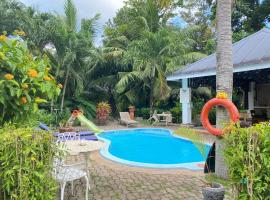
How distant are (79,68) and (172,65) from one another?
19.4 feet

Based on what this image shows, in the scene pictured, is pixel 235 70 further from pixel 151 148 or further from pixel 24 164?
pixel 24 164

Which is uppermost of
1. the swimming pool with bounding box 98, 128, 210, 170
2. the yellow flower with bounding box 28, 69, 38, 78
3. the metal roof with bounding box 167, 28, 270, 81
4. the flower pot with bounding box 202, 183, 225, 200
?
the metal roof with bounding box 167, 28, 270, 81

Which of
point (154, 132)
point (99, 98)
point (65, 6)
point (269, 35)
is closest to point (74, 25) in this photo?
point (65, 6)

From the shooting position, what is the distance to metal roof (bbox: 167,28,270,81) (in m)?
13.0

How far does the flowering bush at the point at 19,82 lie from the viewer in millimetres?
4324

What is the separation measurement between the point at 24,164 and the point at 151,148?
435 inches

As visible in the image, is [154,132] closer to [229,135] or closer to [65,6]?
[65,6]

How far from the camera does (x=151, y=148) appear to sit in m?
14.4

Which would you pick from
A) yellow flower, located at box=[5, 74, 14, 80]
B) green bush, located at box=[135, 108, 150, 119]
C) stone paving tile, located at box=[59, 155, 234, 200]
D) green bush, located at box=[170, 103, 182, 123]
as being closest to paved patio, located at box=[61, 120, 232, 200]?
stone paving tile, located at box=[59, 155, 234, 200]

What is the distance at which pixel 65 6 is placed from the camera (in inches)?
778

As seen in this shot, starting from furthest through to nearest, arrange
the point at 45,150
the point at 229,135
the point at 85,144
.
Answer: the point at 85,144
the point at 229,135
the point at 45,150

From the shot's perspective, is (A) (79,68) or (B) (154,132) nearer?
(B) (154,132)

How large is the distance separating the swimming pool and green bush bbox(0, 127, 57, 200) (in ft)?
17.0

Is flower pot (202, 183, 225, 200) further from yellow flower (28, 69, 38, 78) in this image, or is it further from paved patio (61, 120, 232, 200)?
yellow flower (28, 69, 38, 78)
